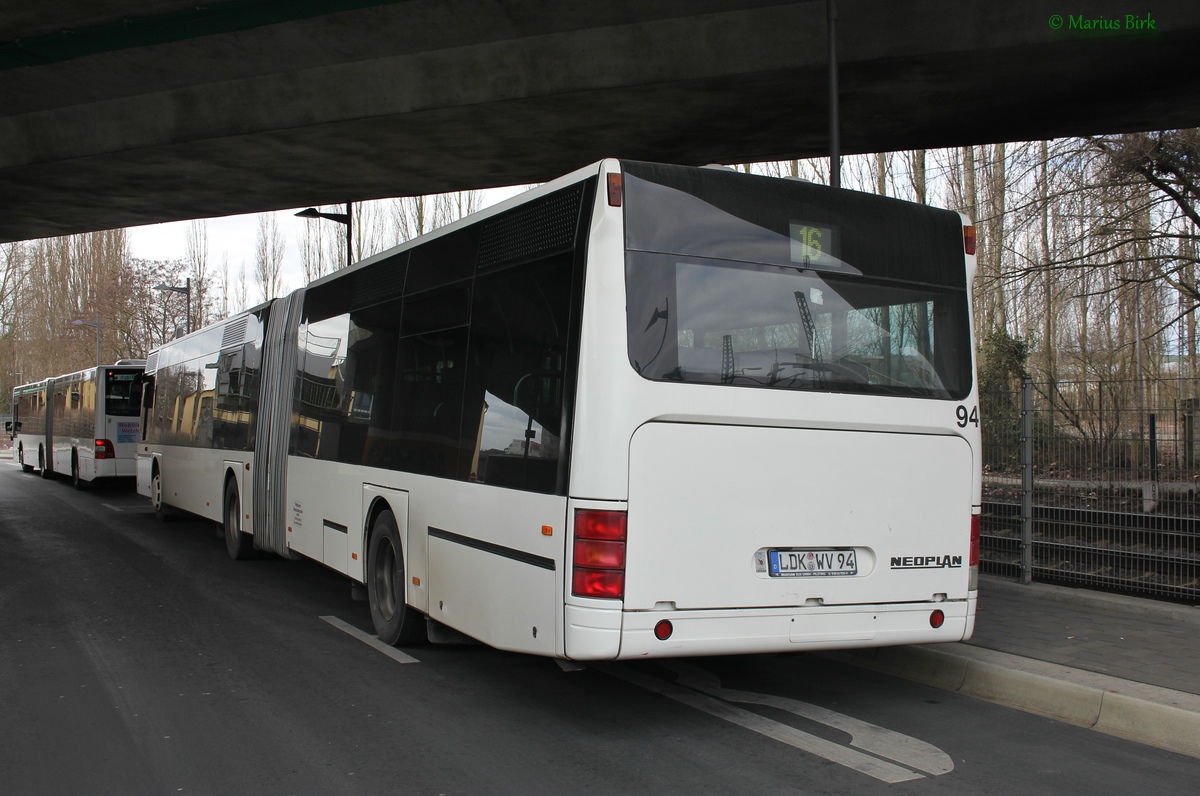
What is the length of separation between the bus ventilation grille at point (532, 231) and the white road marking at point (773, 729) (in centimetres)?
291

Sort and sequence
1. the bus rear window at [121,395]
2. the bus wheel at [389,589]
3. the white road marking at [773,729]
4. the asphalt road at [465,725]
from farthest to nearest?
the bus rear window at [121,395], the bus wheel at [389,589], the white road marking at [773,729], the asphalt road at [465,725]

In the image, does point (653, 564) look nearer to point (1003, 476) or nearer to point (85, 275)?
point (1003, 476)

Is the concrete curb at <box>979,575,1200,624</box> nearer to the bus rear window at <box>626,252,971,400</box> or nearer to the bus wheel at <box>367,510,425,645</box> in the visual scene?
the bus rear window at <box>626,252,971,400</box>

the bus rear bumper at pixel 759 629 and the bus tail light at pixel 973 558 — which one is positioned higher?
the bus tail light at pixel 973 558

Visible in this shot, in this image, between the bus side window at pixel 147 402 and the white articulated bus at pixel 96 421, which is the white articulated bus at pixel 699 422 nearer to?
the bus side window at pixel 147 402

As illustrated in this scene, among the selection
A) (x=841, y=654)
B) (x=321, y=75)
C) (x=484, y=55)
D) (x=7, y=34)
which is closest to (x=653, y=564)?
(x=841, y=654)

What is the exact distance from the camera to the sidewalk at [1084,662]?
546cm

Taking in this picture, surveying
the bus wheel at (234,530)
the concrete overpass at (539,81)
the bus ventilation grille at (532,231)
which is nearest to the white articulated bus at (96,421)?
the concrete overpass at (539,81)

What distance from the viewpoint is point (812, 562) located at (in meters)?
5.53

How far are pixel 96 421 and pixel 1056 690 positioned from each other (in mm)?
23003

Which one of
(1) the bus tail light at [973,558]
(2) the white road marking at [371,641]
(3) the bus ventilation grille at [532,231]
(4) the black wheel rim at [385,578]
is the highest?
(3) the bus ventilation grille at [532,231]

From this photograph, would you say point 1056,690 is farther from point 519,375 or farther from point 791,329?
point 519,375

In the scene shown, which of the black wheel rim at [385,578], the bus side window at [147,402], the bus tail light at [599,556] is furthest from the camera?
the bus side window at [147,402]

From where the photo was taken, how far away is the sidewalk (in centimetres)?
546
